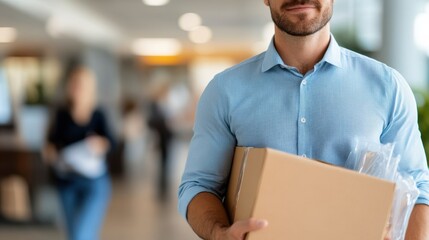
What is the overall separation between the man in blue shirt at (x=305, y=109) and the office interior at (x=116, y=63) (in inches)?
101

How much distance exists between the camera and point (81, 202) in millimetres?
4754

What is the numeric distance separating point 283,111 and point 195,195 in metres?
0.29

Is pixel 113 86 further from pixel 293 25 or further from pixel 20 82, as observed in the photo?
pixel 293 25

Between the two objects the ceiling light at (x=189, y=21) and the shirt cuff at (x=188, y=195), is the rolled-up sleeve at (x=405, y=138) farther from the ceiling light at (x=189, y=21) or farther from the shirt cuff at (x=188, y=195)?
the ceiling light at (x=189, y=21)

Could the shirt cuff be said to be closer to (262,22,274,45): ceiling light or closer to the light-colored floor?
the light-colored floor

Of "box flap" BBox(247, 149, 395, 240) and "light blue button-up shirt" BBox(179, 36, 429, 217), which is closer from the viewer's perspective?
"box flap" BBox(247, 149, 395, 240)

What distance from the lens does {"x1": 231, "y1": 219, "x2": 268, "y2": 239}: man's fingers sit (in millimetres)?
1348

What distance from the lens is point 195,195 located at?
1697 mm

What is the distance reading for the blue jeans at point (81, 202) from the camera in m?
4.68

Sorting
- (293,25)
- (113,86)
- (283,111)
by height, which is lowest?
(113,86)

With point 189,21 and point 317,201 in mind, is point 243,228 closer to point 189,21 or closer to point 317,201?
point 317,201

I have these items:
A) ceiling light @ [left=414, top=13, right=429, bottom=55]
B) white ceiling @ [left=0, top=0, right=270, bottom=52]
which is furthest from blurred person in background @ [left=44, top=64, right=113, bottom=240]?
white ceiling @ [left=0, top=0, right=270, bottom=52]

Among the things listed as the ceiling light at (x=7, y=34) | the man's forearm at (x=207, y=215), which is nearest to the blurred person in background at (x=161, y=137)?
the ceiling light at (x=7, y=34)

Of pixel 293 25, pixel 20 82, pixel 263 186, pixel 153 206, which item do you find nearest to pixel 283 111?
pixel 293 25
